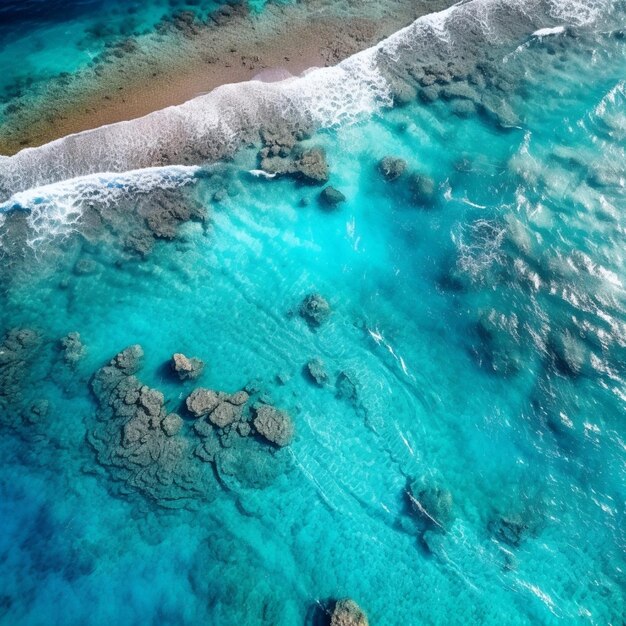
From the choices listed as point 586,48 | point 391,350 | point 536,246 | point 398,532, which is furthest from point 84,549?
point 586,48

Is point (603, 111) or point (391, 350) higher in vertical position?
point (603, 111)

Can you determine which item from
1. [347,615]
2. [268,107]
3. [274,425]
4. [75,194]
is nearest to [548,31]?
[268,107]

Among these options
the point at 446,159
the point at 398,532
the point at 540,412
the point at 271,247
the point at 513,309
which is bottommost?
the point at 398,532

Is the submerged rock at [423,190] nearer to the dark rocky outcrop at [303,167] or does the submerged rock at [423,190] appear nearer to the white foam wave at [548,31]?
the dark rocky outcrop at [303,167]

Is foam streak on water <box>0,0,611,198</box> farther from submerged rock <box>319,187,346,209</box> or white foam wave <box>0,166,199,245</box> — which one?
submerged rock <box>319,187,346,209</box>

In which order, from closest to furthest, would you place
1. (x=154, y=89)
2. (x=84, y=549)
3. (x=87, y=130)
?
(x=84, y=549), (x=87, y=130), (x=154, y=89)

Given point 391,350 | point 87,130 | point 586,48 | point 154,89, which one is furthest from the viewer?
point 586,48

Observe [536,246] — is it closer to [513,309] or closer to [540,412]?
[513,309]

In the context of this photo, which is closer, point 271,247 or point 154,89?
point 271,247
